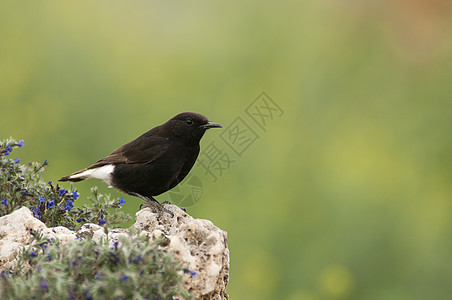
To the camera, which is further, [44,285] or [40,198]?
[40,198]

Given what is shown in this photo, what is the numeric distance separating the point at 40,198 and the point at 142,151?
3.46 feet

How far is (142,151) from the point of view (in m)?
5.29

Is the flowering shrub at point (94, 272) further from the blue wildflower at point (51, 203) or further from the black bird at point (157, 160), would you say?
the black bird at point (157, 160)

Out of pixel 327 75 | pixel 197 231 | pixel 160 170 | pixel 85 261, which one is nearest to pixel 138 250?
pixel 85 261

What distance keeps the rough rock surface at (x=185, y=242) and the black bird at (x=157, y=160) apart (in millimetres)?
784

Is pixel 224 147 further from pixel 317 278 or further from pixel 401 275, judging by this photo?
pixel 401 275

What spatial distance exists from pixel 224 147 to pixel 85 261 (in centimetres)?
437

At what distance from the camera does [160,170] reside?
5.17 metres

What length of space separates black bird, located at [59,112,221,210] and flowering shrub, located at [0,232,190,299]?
5.84 ft

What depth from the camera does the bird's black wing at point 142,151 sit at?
523 cm

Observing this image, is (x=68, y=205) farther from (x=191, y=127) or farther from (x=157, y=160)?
(x=191, y=127)

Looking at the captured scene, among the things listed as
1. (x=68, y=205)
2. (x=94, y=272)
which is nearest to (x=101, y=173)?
(x=68, y=205)


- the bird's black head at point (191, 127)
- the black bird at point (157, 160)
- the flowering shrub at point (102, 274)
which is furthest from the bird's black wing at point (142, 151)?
the flowering shrub at point (102, 274)

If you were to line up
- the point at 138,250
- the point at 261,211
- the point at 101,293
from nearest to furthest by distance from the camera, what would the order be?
the point at 101,293 < the point at 138,250 < the point at 261,211
